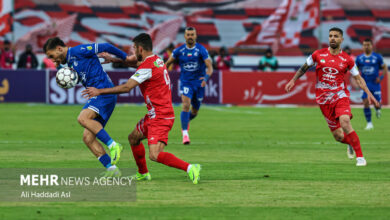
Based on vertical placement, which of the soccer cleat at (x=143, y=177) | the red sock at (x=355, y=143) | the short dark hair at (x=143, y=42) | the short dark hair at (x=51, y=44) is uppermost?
the short dark hair at (x=143, y=42)

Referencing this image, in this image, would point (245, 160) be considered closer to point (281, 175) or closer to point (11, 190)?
point (281, 175)

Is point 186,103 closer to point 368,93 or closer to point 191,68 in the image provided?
point 191,68

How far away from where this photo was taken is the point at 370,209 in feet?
25.6

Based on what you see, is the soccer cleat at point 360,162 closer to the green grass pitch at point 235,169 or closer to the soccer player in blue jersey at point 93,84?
the green grass pitch at point 235,169

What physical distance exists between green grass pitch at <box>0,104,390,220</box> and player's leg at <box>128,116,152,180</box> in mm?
231

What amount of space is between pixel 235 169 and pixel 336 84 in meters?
2.36

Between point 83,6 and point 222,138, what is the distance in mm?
27079

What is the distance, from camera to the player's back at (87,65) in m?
10.3

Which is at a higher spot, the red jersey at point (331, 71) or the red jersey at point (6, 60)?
the red jersey at point (331, 71)

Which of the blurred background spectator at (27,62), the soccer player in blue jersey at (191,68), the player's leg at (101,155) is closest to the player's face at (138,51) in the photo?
the player's leg at (101,155)

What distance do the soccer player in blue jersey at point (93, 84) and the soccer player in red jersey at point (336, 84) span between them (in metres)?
3.29

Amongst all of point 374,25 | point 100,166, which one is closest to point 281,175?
point 100,166

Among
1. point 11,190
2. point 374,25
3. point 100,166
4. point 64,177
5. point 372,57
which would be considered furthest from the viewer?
point 374,25

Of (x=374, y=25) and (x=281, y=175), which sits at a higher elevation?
(x=281, y=175)
